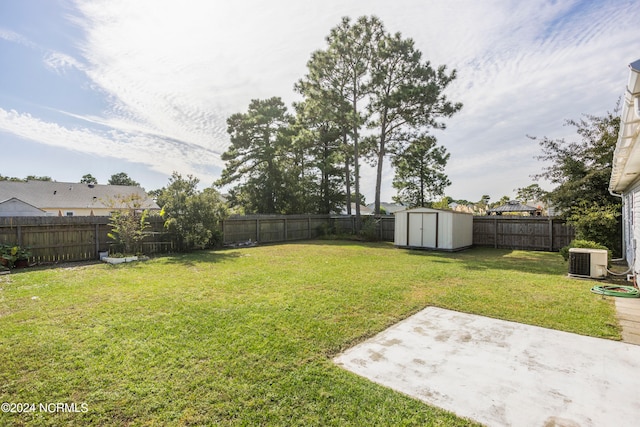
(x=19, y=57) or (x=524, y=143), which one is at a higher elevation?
(x=19, y=57)

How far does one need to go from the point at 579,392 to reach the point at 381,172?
1572 centimetres

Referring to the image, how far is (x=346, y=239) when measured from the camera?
16516 millimetres

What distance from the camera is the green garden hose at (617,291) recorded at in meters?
5.17

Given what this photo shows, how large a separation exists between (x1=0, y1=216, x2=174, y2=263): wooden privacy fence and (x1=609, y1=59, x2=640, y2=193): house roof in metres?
11.5

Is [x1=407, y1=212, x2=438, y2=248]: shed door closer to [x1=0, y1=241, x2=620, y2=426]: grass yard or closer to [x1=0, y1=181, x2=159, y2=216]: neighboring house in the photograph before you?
[x1=0, y1=241, x2=620, y2=426]: grass yard

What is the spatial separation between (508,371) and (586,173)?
11.3 meters

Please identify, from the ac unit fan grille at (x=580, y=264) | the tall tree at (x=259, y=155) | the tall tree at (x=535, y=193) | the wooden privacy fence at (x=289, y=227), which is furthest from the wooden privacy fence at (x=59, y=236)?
the tall tree at (x=535, y=193)

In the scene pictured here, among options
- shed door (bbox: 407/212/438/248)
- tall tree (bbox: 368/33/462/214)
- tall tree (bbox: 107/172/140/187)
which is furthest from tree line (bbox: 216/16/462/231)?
tall tree (bbox: 107/172/140/187)

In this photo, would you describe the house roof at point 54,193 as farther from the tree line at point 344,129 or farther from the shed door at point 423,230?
the shed door at point 423,230

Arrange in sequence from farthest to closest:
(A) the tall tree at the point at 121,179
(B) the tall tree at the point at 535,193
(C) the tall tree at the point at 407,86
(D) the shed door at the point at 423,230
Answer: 1. (A) the tall tree at the point at 121,179
2. (C) the tall tree at the point at 407,86
3. (D) the shed door at the point at 423,230
4. (B) the tall tree at the point at 535,193

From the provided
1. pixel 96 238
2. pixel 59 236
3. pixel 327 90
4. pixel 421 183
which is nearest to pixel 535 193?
pixel 327 90

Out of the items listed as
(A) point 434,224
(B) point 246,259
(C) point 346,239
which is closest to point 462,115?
(A) point 434,224

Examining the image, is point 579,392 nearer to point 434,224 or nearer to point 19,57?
point 434,224

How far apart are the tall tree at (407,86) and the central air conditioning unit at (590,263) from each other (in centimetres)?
1069
